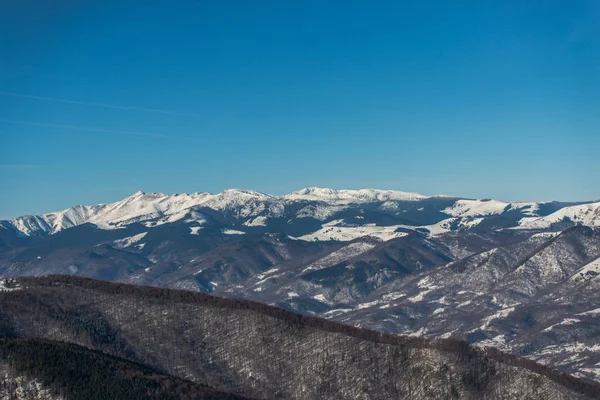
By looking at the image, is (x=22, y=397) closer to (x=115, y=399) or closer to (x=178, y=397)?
(x=115, y=399)

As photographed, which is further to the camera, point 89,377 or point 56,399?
point 89,377

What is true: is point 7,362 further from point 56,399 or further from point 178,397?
point 178,397

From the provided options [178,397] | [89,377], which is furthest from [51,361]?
[178,397]

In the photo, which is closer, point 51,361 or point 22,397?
point 22,397

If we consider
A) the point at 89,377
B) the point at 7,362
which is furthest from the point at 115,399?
the point at 7,362

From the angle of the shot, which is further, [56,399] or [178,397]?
[178,397]

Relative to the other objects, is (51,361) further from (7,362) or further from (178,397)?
(178,397)
